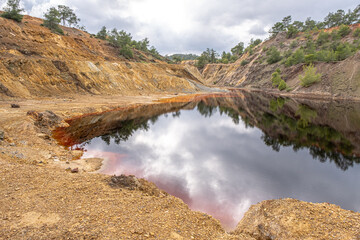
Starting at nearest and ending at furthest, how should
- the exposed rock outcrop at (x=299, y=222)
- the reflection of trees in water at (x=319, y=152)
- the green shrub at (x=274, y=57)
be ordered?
the exposed rock outcrop at (x=299, y=222), the reflection of trees in water at (x=319, y=152), the green shrub at (x=274, y=57)

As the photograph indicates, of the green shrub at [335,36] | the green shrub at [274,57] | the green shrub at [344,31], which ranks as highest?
the green shrub at [344,31]

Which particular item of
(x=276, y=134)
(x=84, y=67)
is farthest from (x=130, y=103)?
(x=276, y=134)

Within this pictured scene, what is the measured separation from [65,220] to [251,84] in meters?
93.5

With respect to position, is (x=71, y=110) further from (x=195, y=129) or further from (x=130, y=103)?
(x=195, y=129)

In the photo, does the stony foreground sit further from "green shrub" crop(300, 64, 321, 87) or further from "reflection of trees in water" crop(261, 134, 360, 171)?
"green shrub" crop(300, 64, 321, 87)

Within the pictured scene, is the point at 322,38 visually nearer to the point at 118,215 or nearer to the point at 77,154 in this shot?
the point at 77,154

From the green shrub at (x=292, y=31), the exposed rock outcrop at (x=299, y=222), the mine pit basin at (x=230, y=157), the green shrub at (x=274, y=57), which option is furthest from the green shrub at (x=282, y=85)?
the exposed rock outcrop at (x=299, y=222)

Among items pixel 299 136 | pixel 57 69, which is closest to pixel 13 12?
pixel 57 69

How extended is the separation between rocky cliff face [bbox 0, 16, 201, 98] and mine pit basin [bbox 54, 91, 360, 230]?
500 inches

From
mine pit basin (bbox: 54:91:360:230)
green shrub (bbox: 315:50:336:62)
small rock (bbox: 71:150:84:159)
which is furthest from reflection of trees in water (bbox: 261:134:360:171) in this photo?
green shrub (bbox: 315:50:336:62)

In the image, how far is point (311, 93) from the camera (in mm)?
51781

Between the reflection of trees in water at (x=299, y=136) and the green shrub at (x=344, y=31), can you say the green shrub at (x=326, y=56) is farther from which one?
the reflection of trees in water at (x=299, y=136)

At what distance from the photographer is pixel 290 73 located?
65.6 metres

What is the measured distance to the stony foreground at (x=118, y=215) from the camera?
4.91m
